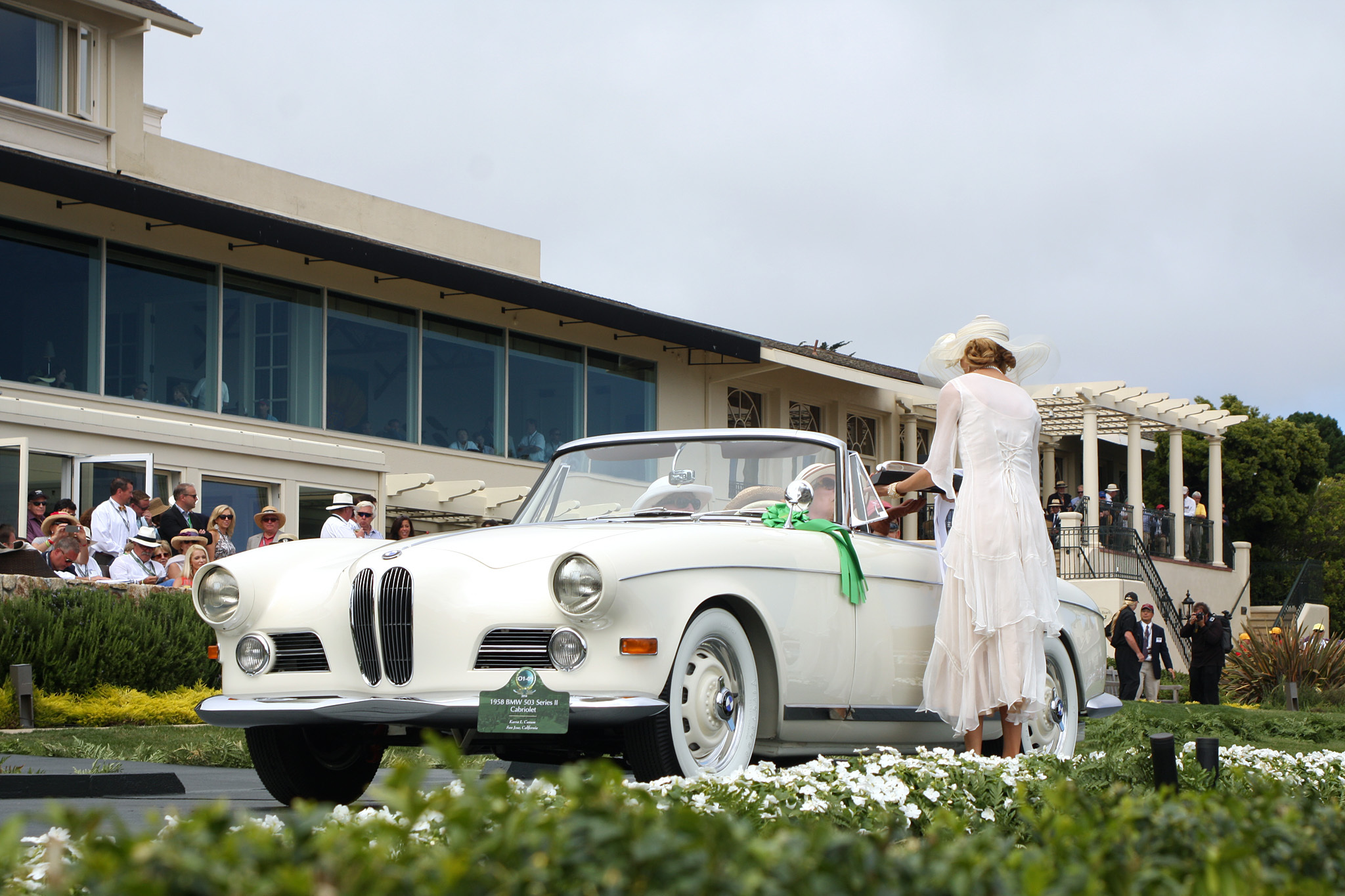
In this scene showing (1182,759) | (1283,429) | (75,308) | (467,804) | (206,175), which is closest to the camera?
(467,804)

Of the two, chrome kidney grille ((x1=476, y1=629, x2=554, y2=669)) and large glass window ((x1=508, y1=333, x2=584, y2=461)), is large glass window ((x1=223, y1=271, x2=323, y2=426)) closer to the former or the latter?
large glass window ((x1=508, y1=333, x2=584, y2=461))

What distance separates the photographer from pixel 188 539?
13.3 metres

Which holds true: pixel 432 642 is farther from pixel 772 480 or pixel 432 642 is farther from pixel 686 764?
pixel 772 480

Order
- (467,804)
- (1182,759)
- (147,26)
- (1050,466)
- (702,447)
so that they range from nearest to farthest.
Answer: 1. (467,804)
2. (1182,759)
3. (702,447)
4. (147,26)
5. (1050,466)

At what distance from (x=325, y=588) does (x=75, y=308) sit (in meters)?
15.0

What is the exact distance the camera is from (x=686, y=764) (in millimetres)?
5348

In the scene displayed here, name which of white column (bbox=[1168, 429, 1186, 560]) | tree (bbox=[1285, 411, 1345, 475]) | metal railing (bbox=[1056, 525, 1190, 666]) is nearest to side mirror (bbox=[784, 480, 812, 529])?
metal railing (bbox=[1056, 525, 1190, 666])

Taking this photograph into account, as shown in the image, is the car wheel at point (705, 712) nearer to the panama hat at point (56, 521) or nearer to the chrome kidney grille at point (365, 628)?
the chrome kidney grille at point (365, 628)

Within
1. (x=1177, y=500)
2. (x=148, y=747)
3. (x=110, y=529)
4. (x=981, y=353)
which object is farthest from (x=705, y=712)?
(x=1177, y=500)

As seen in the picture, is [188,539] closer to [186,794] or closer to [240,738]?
[240,738]

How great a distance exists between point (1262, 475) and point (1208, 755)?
43655mm

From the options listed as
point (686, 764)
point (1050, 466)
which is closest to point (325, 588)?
point (686, 764)

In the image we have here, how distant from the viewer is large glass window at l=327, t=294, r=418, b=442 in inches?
886

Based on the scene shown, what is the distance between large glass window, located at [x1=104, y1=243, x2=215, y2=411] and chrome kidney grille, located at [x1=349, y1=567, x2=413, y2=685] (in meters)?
14.9
